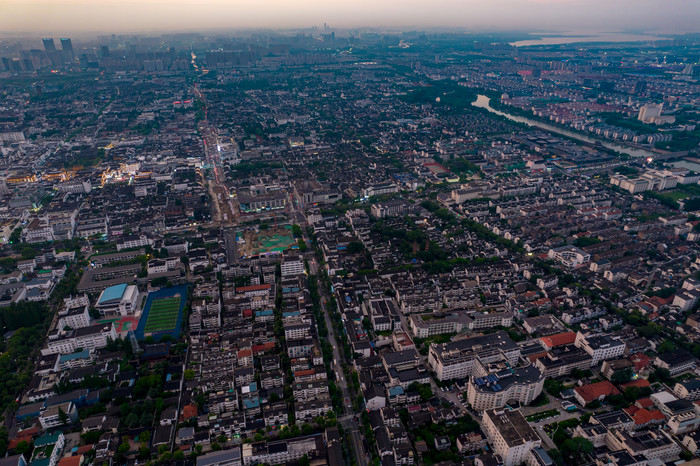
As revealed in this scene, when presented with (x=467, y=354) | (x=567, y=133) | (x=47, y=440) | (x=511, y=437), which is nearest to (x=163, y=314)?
(x=47, y=440)

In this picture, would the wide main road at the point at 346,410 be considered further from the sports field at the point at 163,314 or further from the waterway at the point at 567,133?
the waterway at the point at 567,133

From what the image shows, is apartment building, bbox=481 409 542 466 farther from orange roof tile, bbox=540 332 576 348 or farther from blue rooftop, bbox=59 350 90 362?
blue rooftop, bbox=59 350 90 362

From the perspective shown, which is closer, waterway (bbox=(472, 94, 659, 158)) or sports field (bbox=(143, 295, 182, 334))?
sports field (bbox=(143, 295, 182, 334))

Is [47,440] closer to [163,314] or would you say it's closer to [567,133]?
[163,314]

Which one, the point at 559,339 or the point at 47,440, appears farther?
the point at 559,339

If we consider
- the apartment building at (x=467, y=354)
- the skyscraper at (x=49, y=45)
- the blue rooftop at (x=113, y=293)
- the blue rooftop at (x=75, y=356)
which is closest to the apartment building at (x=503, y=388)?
the apartment building at (x=467, y=354)

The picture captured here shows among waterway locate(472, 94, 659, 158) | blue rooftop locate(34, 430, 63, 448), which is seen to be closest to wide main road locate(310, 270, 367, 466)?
blue rooftop locate(34, 430, 63, 448)

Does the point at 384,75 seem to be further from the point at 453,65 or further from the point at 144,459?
the point at 144,459
